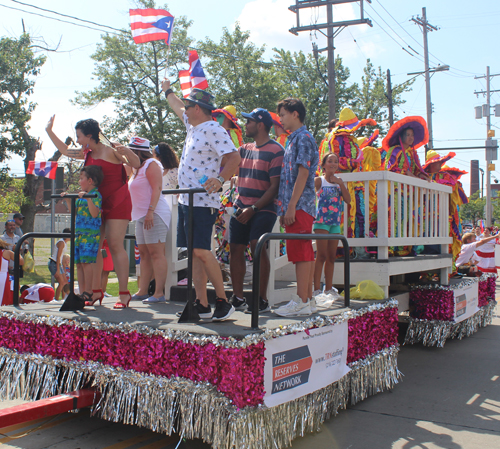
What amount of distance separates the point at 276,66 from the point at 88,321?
105 feet

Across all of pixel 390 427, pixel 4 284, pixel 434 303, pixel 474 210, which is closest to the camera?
pixel 390 427

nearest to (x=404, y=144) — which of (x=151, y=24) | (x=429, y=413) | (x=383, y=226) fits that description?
(x=383, y=226)

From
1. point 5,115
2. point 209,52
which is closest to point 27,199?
point 5,115

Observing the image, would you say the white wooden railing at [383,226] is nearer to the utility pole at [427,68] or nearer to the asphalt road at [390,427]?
the asphalt road at [390,427]

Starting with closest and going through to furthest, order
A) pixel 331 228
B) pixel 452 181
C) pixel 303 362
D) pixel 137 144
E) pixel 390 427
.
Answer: pixel 303 362, pixel 390 427, pixel 137 144, pixel 331 228, pixel 452 181

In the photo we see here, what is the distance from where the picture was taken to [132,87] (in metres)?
29.2

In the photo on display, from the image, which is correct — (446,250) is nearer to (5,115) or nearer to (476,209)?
(5,115)

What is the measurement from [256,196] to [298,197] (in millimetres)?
442

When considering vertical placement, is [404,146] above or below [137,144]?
above

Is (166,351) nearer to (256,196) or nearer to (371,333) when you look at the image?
(256,196)

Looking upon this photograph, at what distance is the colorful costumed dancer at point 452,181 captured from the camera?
23.5 ft

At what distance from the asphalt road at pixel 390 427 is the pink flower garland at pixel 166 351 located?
495 mm

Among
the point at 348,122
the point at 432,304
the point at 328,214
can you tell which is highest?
the point at 348,122

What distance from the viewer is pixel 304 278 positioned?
12.8 ft
